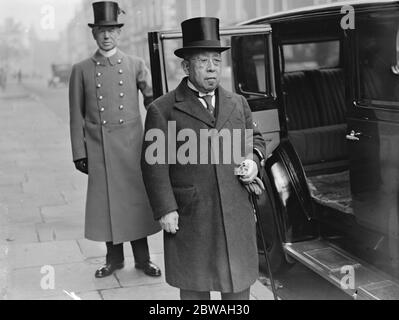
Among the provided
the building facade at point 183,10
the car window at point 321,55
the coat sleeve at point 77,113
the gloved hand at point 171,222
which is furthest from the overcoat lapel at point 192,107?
the car window at point 321,55

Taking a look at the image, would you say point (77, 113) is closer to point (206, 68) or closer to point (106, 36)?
point (106, 36)

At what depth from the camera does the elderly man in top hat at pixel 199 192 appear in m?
3.01

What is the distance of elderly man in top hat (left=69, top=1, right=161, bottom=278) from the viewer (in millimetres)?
4438

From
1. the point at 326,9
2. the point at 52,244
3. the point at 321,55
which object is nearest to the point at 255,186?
the point at 326,9

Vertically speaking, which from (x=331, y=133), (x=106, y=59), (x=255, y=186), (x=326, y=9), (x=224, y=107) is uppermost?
(x=326, y=9)

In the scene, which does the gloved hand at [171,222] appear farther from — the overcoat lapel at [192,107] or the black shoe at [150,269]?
the black shoe at [150,269]

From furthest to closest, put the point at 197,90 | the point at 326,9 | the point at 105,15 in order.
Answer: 1. the point at 105,15
2. the point at 326,9
3. the point at 197,90

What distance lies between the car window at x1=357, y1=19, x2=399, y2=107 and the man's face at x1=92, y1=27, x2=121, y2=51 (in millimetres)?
1655

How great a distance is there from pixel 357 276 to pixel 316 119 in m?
Answer: 2.12

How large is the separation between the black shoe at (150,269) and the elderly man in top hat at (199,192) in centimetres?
148

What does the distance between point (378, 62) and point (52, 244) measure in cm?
319

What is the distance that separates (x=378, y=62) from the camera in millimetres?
3898

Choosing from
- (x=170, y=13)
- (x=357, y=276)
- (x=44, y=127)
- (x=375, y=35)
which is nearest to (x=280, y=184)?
(x=357, y=276)
